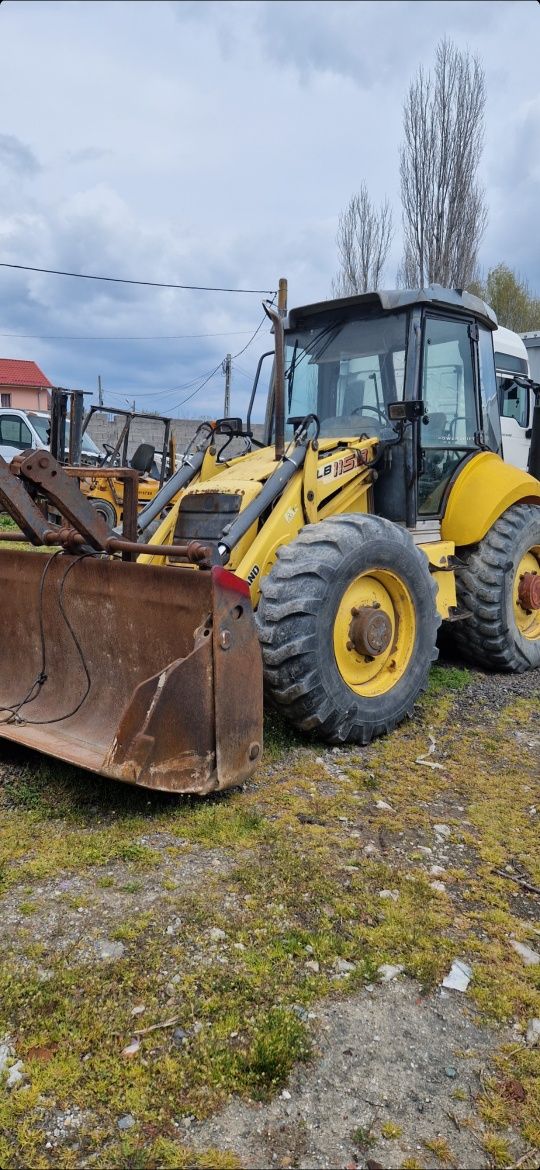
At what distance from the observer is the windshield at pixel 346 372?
529cm

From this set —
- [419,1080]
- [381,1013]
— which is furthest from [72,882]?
[419,1080]

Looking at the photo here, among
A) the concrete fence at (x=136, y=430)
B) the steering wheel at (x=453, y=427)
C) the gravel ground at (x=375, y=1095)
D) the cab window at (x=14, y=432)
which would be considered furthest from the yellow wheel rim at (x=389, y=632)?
the cab window at (x=14, y=432)

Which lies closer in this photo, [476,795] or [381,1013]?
[381,1013]

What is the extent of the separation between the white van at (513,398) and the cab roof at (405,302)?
3.37ft

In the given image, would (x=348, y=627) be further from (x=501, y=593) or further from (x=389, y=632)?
(x=501, y=593)

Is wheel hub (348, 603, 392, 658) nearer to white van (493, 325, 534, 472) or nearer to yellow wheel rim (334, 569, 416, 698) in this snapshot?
yellow wheel rim (334, 569, 416, 698)

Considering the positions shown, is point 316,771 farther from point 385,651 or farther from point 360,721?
point 385,651

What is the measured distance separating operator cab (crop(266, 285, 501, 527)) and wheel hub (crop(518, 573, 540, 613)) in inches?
37.6

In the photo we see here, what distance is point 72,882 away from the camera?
2.88m

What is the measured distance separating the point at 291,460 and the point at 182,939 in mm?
2798

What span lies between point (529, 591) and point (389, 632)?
1938mm

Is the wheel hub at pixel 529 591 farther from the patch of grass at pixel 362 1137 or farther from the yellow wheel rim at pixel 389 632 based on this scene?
the patch of grass at pixel 362 1137

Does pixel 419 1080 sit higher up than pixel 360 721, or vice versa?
pixel 360 721

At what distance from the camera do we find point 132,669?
3.96m
